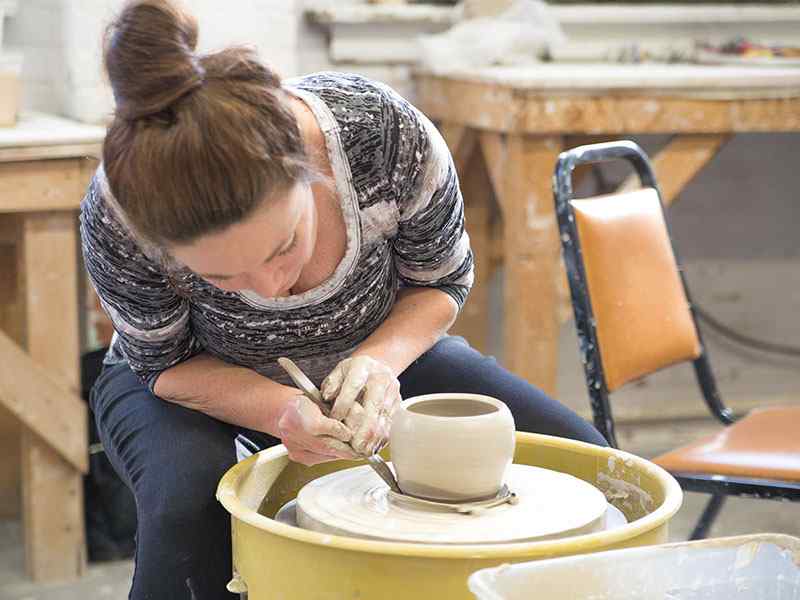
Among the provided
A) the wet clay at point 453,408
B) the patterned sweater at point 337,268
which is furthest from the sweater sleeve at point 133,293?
the wet clay at point 453,408

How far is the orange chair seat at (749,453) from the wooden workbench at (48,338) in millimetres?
1239

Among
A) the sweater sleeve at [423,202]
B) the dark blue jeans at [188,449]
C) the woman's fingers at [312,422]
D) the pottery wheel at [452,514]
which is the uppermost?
the sweater sleeve at [423,202]

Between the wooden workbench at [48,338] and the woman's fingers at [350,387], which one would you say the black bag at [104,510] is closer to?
the wooden workbench at [48,338]

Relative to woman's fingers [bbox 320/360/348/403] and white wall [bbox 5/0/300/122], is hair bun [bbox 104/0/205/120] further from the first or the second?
white wall [bbox 5/0/300/122]

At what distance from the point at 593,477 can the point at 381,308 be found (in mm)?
380

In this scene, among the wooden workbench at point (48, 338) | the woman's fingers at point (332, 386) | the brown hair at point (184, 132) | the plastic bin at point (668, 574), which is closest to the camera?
the plastic bin at point (668, 574)

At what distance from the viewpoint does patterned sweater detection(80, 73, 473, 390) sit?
4.63 ft

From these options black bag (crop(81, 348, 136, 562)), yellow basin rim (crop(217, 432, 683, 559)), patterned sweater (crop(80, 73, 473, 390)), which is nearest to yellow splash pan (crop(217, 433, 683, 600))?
yellow basin rim (crop(217, 432, 683, 559))

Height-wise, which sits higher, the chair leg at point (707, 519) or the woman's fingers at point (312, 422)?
the woman's fingers at point (312, 422)

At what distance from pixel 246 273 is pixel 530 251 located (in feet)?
4.52

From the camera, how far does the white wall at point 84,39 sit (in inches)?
99.7

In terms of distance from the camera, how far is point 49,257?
2.36 m

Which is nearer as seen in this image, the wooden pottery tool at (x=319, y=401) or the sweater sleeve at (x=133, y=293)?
the wooden pottery tool at (x=319, y=401)

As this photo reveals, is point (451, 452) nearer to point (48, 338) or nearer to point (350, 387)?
point (350, 387)
